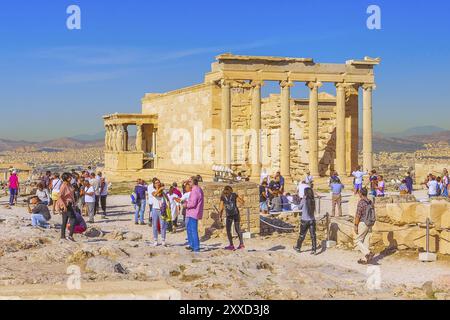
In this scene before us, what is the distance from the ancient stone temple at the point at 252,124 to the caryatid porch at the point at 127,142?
0.07 m

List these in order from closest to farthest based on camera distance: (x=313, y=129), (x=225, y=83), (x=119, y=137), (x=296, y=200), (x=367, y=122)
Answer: (x=296, y=200) → (x=225, y=83) → (x=313, y=129) → (x=367, y=122) → (x=119, y=137)

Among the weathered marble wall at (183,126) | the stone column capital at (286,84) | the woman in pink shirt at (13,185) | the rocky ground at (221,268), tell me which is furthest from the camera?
the weathered marble wall at (183,126)

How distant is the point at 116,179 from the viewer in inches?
1577

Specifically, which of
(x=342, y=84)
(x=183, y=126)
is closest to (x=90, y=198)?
(x=342, y=84)

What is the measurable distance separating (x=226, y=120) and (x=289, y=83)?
369 centimetres

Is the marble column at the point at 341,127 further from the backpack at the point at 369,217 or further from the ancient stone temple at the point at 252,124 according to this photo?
the backpack at the point at 369,217

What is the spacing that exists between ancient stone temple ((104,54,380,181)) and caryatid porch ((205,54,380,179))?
0.05 m

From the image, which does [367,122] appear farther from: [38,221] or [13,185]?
[38,221]

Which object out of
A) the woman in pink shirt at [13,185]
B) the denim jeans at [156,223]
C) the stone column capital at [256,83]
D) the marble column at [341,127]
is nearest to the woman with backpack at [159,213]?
the denim jeans at [156,223]

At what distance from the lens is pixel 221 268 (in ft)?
37.4

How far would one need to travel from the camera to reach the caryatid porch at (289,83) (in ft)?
106

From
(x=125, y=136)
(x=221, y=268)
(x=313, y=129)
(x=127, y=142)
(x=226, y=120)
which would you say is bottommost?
(x=221, y=268)

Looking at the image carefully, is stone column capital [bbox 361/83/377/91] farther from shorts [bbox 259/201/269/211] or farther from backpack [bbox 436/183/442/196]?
shorts [bbox 259/201/269/211]

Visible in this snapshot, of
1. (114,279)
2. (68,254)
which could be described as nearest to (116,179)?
(68,254)
